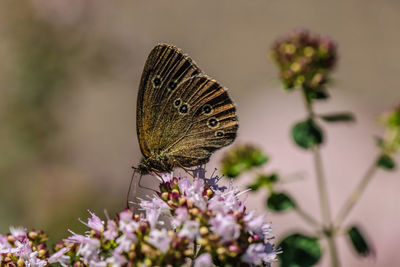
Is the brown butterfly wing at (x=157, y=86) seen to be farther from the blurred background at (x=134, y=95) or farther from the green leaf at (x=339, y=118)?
the green leaf at (x=339, y=118)

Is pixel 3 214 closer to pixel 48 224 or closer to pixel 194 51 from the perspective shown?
pixel 48 224

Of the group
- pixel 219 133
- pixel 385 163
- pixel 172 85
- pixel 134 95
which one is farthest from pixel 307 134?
pixel 134 95

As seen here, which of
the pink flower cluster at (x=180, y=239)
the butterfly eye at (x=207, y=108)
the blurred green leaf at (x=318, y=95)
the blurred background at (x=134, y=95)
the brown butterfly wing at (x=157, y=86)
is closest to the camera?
the pink flower cluster at (x=180, y=239)

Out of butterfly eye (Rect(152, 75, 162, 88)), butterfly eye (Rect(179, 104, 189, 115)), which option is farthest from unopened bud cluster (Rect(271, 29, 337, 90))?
butterfly eye (Rect(152, 75, 162, 88))

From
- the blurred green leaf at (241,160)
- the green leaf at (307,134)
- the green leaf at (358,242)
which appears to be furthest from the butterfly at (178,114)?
the green leaf at (358,242)

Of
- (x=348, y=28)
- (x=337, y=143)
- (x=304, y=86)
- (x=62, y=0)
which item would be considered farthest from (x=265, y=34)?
(x=304, y=86)

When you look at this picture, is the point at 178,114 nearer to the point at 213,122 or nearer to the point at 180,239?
the point at 213,122

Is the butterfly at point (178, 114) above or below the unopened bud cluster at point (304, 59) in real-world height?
below

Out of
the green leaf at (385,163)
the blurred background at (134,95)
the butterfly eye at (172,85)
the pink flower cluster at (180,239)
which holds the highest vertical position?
the blurred background at (134,95)
